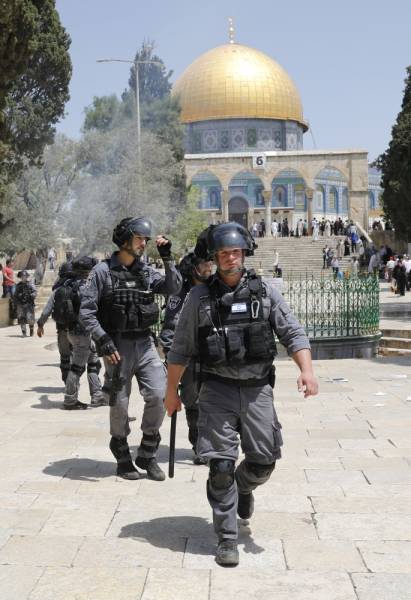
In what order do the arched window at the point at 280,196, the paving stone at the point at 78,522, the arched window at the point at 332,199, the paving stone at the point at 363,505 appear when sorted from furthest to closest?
1. the arched window at the point at 332,199
2. the arched window at the point at 280,196
3. the paving stone at the point at 363,505
4. the paving stone at the point at 78,522

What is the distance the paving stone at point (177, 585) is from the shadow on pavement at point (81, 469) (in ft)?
5.52

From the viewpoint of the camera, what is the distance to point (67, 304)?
7.68 m

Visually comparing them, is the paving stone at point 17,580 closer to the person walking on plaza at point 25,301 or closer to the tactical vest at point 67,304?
the tactical vest at point 67,304

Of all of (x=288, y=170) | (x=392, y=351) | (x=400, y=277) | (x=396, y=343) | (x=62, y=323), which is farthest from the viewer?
(x=288, y=170)

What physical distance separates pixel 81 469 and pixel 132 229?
1526mm

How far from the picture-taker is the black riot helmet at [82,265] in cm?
789

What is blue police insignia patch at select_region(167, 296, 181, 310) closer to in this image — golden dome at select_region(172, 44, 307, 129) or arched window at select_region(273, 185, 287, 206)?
arched window at select_region(273, 185, 287, 206)

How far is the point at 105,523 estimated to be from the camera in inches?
166

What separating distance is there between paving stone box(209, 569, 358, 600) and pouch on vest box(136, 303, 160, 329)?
1947mm

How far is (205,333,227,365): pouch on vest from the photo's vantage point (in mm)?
3721

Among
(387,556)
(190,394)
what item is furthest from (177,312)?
(387,556)

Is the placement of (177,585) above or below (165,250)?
below

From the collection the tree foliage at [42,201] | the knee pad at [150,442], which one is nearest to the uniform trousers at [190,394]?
A: the knee pad at [150,442]

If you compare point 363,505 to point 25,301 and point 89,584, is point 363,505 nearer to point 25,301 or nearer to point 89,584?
point 89,584
